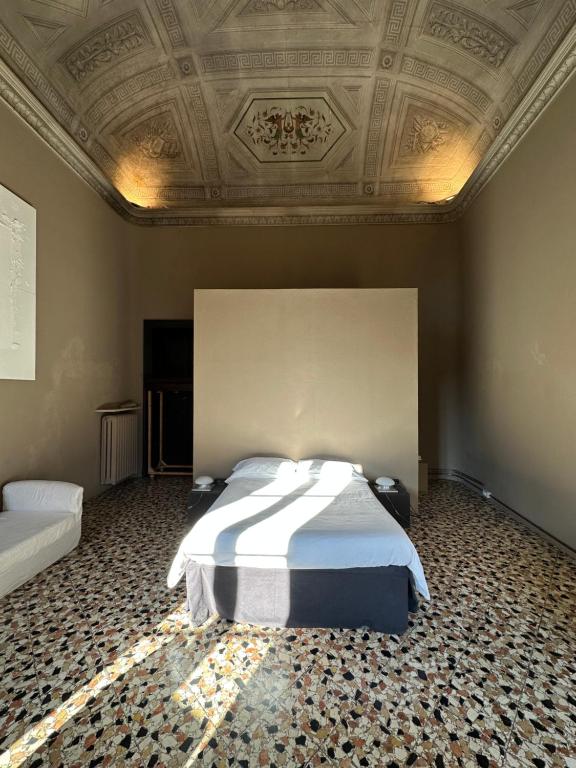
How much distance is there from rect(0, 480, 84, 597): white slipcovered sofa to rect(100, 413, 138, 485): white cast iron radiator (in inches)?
60.2

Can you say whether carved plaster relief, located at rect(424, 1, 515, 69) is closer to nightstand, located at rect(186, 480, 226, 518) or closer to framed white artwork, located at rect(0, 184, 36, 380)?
framed white artwork, located at rect(0, 184, 36, 380)

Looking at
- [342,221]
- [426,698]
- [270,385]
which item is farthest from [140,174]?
[426,698]

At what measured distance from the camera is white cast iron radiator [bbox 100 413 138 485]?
4566mm

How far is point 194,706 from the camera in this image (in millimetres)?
1505

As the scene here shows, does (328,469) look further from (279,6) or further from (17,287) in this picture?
(279,6)

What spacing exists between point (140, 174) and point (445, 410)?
5.76m

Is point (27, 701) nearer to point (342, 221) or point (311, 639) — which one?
point (311, 639)

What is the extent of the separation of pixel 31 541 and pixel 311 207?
5.16 meters

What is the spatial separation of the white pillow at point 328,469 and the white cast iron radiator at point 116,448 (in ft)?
8.51

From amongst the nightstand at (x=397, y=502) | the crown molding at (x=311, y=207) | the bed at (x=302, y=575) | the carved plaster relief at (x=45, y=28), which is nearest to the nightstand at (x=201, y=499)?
the bed at (x=302, y=575)

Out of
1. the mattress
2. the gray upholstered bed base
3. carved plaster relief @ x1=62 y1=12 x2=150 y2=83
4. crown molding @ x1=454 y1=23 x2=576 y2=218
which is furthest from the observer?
carved plaster relief @ x1=62 y1=12 x2=150 y2=83

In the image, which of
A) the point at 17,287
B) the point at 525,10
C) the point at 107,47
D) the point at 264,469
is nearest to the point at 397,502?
the point at 264,469

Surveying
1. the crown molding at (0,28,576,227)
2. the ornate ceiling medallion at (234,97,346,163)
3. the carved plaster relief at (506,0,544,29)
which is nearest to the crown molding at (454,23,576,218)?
the crown molding at (0,28,576,227)

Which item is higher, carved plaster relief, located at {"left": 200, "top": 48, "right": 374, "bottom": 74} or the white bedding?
carved plaster relief, located at {"left": 200, "top": 48, "right": 374, "bottom": 74}
